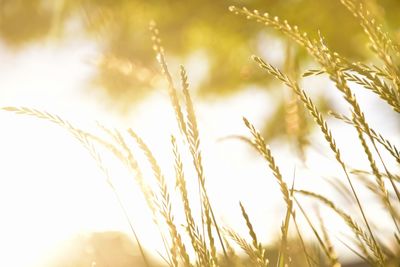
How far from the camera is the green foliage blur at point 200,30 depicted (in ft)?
17.7

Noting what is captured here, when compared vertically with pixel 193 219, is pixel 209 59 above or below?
above

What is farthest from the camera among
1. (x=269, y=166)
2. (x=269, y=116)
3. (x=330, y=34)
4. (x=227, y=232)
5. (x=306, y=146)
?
(x=269, y=116)

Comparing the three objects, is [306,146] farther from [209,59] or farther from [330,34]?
[209,59]

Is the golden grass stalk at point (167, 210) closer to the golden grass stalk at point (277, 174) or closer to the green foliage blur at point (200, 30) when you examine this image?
the golden grass stalk at point (277, 174)

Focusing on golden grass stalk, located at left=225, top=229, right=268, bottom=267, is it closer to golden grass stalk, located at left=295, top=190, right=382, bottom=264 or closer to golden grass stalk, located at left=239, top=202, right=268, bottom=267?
golden grass stalk, located at left=239, top=202, right=268, bottom=267

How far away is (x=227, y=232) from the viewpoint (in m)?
1.09

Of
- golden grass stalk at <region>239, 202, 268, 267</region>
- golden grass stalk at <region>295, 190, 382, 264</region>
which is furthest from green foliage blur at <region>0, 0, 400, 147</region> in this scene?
golden grass stalk at <region>239, 202, 268, 267</region>

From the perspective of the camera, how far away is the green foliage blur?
17.7 feet

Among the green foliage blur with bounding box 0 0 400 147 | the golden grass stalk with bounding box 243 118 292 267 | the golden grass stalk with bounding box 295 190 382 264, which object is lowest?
the golden grass stalk with bounding box 295 190 382 264

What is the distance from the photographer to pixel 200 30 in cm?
627

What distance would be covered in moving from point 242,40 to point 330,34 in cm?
99

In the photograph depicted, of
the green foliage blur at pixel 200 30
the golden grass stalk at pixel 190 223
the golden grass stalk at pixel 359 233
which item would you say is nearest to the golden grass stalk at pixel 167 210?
the golden grass stalk at pixel 190 223

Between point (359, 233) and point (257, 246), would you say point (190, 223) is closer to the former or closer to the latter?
point (257, 246)

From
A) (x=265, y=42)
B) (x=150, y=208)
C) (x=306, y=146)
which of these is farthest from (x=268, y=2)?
(x=150, y=208)
